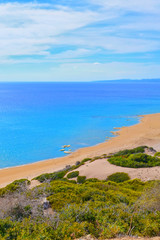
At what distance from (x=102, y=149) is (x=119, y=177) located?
16003mm

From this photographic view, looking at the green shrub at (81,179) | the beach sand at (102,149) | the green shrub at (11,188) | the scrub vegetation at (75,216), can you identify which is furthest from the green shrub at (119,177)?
the beach sand at (102,149)

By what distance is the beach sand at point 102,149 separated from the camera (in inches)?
1007

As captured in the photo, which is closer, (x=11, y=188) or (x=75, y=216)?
(x=75, y=216)

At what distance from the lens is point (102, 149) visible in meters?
34.0

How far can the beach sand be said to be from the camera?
25.6 m

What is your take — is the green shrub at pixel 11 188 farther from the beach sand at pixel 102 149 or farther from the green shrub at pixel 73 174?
the beach sand at pixel 102 149

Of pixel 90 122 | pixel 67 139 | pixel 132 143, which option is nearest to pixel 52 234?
pixel 132 143

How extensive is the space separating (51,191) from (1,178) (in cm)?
1497

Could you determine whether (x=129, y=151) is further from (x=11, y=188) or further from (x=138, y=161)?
(x=11, y=188)

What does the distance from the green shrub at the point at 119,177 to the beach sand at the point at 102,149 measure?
957cm

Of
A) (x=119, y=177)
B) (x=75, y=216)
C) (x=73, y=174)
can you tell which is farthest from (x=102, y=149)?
(x=75, y=216)

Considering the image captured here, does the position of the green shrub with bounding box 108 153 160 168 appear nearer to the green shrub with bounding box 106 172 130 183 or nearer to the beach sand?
the green shrub with bounding box 106 172 130 183

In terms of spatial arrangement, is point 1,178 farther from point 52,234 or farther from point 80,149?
point 52,234

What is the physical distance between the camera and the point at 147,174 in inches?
711
